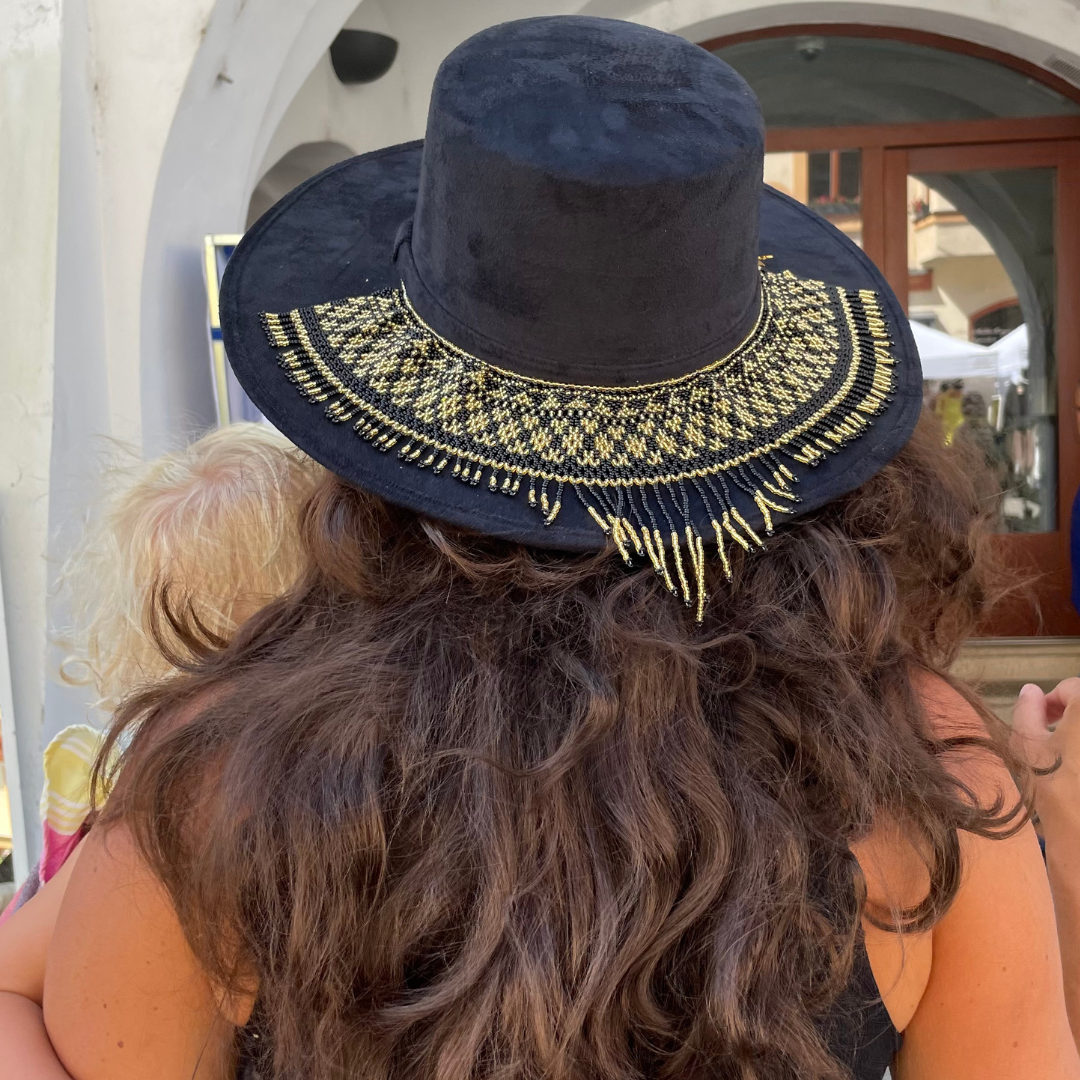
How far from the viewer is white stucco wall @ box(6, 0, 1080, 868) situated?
8.45 feet

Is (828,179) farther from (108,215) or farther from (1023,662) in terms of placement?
(108,215)

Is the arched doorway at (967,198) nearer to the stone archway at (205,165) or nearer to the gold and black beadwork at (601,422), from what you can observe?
the stone archway at (205,165)

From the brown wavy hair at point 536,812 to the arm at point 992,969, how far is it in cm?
3

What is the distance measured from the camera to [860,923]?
73cm

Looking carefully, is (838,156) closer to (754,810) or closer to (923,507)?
(923,507)

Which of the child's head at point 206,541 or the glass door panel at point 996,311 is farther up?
the child's head at point 206,541

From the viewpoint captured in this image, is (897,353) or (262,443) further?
(262,443)

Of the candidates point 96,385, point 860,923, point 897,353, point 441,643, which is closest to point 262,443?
point 441,643

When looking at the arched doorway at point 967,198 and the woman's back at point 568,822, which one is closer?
the woman's back at point 568,822

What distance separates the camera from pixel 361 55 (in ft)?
12.3

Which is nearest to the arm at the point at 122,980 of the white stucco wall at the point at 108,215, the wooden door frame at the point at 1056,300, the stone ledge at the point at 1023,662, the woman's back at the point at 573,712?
the woman's back at the point at 573,712

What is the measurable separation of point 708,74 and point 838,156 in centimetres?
421

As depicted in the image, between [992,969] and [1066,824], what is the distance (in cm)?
36

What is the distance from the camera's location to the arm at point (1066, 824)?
1038 mm
